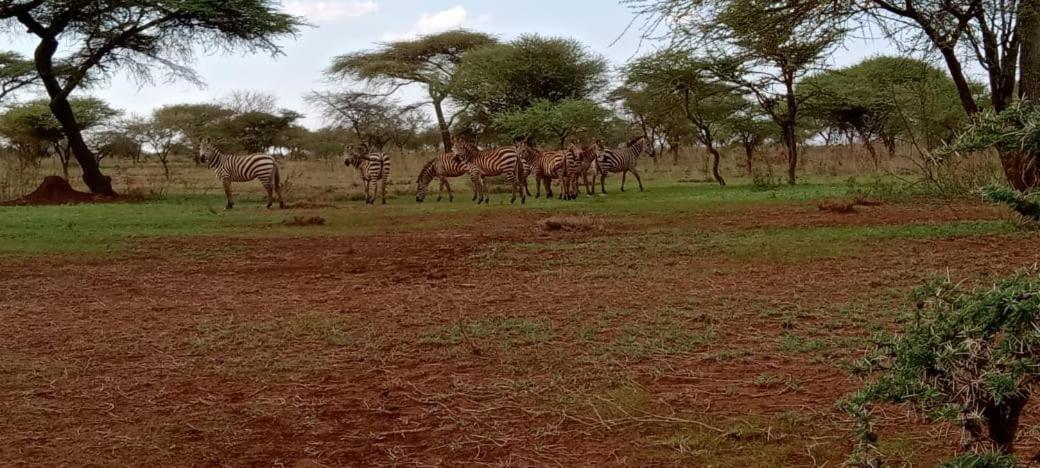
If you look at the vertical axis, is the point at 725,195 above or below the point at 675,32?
below

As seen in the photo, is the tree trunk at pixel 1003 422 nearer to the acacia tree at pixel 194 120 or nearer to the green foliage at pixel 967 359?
the green foliage at pixel 967 359

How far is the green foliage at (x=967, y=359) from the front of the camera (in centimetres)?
170

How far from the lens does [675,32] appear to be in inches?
335

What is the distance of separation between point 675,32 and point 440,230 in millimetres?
4181

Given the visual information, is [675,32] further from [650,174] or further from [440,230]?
[650,174]

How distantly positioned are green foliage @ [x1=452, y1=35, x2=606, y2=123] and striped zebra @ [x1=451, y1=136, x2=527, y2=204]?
24.1ft

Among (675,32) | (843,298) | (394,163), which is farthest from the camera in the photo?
(394,163)

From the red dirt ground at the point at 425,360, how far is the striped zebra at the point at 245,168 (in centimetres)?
826

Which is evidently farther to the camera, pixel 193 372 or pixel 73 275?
pixel 73 275

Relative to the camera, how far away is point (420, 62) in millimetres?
33406

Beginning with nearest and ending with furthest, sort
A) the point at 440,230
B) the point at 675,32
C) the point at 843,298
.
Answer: the point at 843,298
the point at 675,32
the point at 440,230

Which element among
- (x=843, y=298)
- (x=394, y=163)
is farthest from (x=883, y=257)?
(x=394, y=163)

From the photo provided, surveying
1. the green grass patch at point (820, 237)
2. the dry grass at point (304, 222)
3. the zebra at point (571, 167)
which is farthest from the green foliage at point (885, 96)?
the dry grass at point (304, 222)

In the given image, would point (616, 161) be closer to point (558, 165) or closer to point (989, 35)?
point (558, 165)
